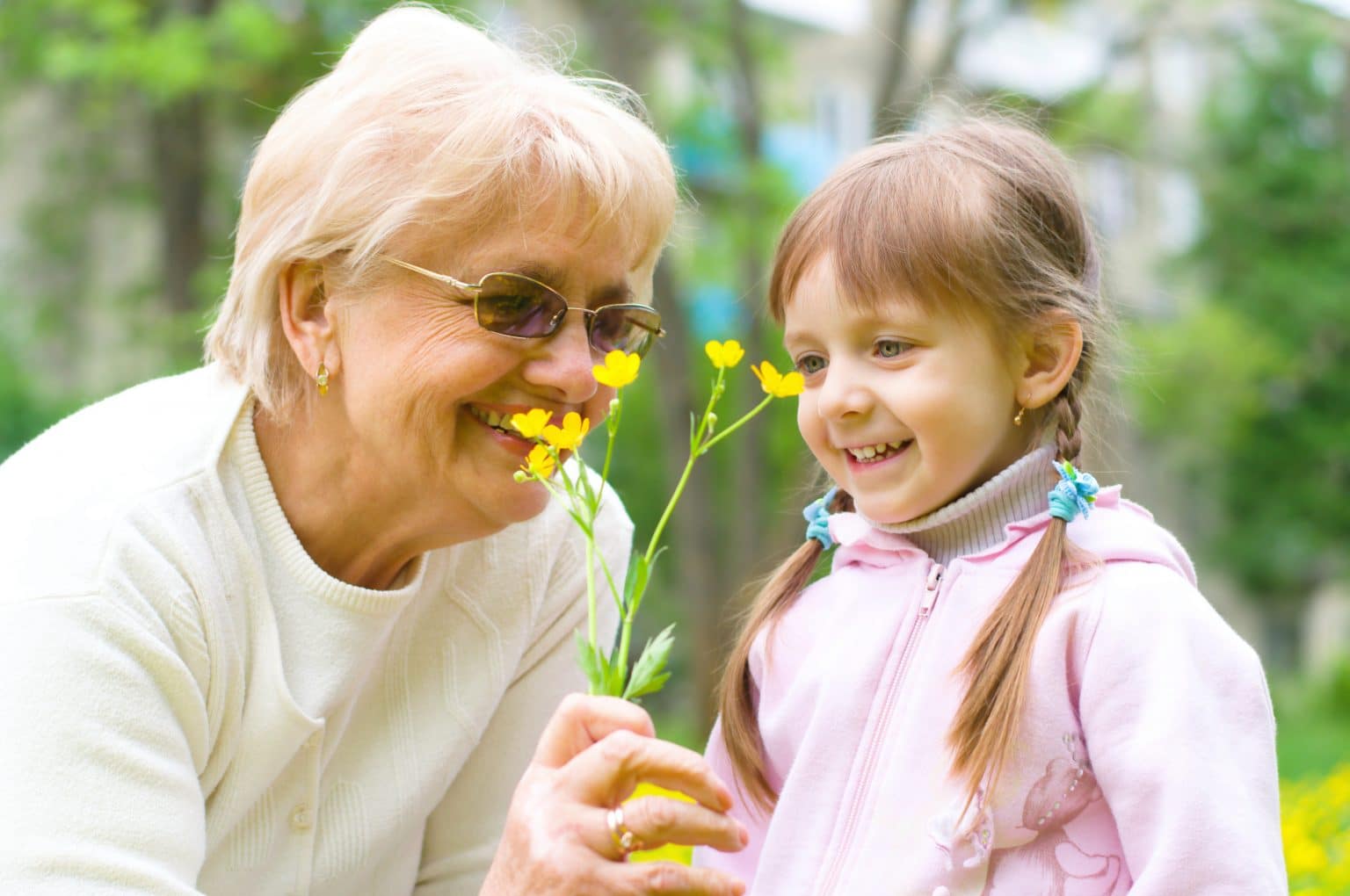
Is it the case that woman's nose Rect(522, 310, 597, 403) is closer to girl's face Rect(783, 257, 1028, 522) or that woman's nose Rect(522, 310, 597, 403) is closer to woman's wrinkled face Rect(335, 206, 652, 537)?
woman's wrinkled face Rect(335, 206, 652, 537)

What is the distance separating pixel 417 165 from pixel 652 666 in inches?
38.5

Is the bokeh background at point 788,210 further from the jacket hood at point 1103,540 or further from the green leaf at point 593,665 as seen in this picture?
the green leaf at point 593,665

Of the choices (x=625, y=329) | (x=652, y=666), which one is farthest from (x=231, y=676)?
(x=652, y=666)

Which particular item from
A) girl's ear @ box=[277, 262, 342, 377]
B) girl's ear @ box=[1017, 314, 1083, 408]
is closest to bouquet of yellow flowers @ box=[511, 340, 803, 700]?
girl's ear @ box=[1017, 314, 1083, 408]

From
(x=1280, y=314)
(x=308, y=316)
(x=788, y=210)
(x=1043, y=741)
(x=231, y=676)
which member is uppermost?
(x=308, y=316)

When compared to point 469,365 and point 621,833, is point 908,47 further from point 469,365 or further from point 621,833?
point 621,833

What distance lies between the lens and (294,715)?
2525mm

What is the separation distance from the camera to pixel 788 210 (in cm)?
930

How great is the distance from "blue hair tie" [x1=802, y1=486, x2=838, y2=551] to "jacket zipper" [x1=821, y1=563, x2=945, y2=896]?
0.29 meters

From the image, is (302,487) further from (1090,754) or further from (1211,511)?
(1211,511)

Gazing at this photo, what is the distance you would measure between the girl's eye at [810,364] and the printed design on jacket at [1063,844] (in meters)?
0.64

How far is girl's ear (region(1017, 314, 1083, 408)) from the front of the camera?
218 cm

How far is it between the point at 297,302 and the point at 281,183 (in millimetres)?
196

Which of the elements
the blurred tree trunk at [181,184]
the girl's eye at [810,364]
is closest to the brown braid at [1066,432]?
the girl's eye at [810,364]
